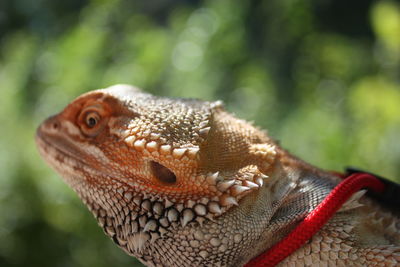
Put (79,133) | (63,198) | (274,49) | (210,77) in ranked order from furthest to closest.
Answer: (274,49) → (210,77) → (63,198) → (79,133)

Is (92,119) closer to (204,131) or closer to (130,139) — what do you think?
(130,139)

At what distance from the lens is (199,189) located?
109 cm

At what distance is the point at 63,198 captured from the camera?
11.6 feet

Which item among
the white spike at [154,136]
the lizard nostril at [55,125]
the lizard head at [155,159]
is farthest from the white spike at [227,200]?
the lizard nostril at [55,125]

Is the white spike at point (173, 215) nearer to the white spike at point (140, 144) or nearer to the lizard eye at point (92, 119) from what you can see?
the white spike at point (140, 144)

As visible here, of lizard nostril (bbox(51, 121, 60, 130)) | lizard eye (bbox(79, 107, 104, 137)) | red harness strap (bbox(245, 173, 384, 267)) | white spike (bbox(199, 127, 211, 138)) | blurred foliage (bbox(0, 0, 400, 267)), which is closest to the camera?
red harness strap (bbox(245, 173, 384, 267))

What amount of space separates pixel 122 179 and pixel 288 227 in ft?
1.53

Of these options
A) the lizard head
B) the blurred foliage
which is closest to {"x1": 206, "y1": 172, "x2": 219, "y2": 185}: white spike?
the lizard head

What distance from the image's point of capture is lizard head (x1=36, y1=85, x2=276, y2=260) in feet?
3.59

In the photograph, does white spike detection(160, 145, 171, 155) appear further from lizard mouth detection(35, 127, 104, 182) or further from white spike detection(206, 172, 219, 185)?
lizard mouth detection(35, 127, 104, 182)

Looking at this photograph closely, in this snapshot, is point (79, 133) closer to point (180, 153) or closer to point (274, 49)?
point (180, 153)

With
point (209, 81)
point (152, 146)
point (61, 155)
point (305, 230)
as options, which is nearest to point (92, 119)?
point (61, 155)

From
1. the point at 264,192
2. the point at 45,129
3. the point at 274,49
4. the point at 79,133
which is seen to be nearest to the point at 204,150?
the point at 264,192

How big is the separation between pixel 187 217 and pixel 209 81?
144 inches
